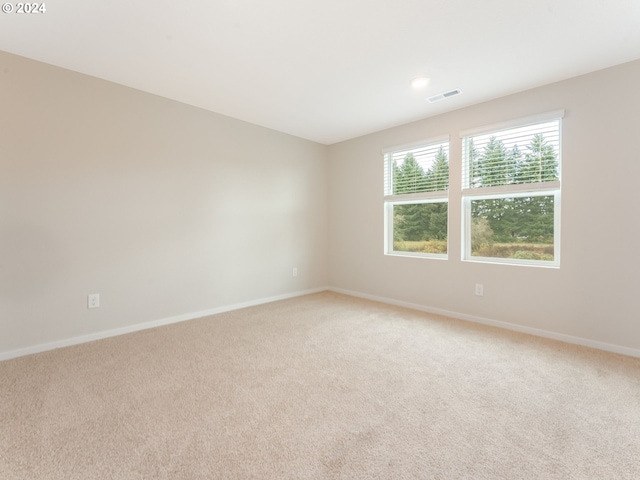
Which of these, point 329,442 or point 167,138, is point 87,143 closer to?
point 167,138

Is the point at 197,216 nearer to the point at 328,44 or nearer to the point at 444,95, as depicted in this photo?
the point at 328,44

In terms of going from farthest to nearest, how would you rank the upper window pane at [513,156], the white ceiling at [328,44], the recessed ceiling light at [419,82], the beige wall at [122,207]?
the upper window pane at [513,156]
the recessed ceiling light at [419,82]
the beige wall at [122,207]
the white ceiling at [328,44]

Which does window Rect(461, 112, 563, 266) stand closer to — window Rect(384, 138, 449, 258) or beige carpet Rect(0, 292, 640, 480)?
window Rect(384, 138, 449, 258)

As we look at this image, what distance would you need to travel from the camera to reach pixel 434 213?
12.3 feet

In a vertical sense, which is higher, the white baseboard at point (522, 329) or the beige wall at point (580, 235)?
the beige wall at point (580, 235)

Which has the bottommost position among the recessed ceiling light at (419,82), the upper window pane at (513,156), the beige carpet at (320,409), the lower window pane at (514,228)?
the beige carpet at (320,409)

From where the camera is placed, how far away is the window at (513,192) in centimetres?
284

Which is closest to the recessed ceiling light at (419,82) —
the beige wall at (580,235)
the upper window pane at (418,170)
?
the beige wall at (580,235)

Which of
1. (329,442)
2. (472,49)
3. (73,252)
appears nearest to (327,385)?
(329,442)

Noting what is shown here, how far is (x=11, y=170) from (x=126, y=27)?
57.7 inches

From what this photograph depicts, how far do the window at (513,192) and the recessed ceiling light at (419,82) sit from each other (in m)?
0.85

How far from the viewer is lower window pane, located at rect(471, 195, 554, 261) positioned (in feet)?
9.52

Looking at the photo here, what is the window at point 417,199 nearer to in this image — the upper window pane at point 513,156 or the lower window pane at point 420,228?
the lower window pane at point 420,228

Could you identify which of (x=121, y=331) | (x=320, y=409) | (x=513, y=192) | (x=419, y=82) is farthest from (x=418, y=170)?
(x=121, y=331)
